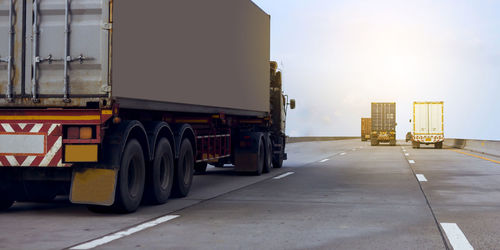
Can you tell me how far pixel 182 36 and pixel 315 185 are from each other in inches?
182

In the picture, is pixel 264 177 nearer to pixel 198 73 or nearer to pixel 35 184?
pixel 198 73

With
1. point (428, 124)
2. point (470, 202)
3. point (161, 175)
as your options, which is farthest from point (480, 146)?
point (161, 175)

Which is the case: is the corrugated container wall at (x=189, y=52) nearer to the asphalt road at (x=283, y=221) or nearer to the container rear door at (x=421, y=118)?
the asphalt road at (x=283, y=221)

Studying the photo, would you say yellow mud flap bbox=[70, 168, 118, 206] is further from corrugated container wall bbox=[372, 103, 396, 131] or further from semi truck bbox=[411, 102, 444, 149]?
corrugated container wall bbox=[372, 103, 396, 131]

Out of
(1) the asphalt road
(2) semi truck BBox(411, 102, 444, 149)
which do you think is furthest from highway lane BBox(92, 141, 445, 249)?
(2) semi truck BBox(411, 102, 444, 149)

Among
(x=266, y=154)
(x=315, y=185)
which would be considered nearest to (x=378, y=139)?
(x=266, y=154)

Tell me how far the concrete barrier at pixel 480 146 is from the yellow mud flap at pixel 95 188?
86.7 feet

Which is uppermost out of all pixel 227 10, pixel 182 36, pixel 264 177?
pixel 227 10

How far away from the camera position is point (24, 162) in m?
8.05

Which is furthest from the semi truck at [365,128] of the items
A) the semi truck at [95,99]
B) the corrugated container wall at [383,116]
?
the semi truck at [95,99]

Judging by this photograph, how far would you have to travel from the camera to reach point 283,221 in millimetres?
7941

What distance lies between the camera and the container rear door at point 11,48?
8.15 m

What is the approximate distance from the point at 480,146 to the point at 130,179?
1279 inches

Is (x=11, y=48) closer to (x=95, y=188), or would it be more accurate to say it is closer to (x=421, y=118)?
(x=95, y=188)
